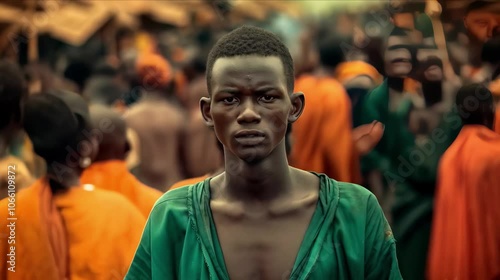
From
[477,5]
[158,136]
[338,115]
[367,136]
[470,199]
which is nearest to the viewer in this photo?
[470,199]

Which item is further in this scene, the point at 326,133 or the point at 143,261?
the point at 326,133

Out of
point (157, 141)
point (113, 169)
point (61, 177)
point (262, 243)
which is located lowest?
point (157, 141)

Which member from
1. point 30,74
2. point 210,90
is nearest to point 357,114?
point 30,74

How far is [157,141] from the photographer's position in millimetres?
7668

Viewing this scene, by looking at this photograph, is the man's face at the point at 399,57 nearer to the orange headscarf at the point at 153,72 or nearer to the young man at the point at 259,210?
the orange headscarf at the point at 153,72

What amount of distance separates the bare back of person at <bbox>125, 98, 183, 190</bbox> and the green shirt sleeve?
3949 mm

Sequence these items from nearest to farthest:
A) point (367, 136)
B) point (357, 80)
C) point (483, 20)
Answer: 1. point (483, 20)
2. point (367, 136)
3. point (357, 80)

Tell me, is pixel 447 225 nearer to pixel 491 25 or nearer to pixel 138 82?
pixel 491 25

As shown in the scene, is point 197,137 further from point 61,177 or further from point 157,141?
point 61,177

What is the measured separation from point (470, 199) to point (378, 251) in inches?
93.0

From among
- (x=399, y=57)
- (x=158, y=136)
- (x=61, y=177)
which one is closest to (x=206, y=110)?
(x=61, y=177)

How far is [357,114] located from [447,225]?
1.32 m

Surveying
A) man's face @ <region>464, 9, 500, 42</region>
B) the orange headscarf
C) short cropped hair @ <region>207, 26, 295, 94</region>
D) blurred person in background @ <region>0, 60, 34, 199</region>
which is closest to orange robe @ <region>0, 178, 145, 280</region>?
blurred person in background @ <region>0, 60, 34, 199</region>

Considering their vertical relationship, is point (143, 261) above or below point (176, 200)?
below
